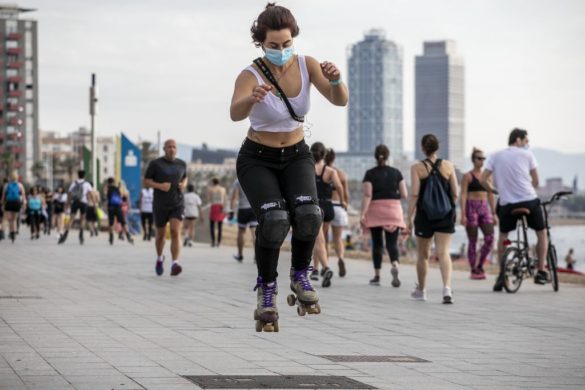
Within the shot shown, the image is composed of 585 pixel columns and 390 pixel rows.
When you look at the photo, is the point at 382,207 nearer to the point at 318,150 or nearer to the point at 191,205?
the point at 318,150

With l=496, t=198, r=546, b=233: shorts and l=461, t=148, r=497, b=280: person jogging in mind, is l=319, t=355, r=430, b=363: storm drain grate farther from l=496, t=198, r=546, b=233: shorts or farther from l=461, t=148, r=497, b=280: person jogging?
l=461, t=148, r=497, b=280: person jogging

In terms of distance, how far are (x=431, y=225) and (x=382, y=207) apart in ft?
8.21

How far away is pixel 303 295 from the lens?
265 inches

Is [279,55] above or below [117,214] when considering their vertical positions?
above

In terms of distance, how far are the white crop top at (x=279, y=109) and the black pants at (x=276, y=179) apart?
0.11 meters

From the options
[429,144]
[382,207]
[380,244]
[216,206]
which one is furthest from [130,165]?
[429,144]

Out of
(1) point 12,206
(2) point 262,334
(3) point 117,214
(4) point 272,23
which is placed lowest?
(2) point 262,334

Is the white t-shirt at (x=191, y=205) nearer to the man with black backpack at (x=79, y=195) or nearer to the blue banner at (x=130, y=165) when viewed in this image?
the man with black backpack at (x=79, y=195)

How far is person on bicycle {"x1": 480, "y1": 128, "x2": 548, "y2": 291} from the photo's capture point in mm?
15867

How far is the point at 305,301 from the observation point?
673 centimetres

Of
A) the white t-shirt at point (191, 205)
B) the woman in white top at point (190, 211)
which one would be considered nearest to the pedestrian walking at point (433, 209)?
the woman in white top at point (190, 211)

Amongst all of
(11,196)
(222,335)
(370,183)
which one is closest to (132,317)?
(222,335)

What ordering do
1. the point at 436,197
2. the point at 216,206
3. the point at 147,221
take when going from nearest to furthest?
the point at 436,197 < the point at 216,206 < the point at 147,221

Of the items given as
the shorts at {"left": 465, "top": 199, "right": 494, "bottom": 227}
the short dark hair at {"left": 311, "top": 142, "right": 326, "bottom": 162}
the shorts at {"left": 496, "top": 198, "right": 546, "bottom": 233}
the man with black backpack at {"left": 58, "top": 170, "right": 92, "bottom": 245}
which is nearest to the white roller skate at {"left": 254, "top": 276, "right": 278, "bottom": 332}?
the shorts at {"left": 496, "top": 198, "right": 546, "bottom": 233}
